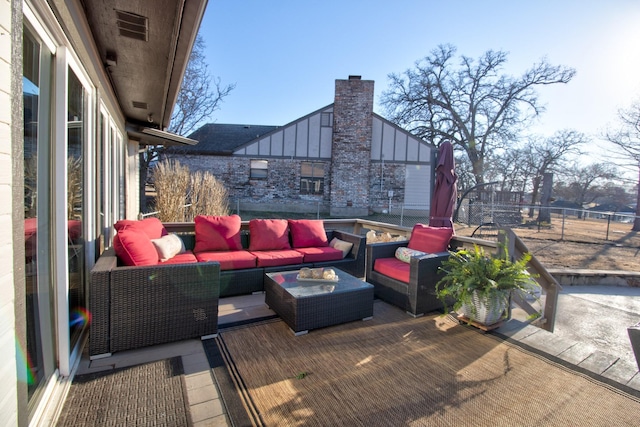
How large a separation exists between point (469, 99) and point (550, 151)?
5786 mm

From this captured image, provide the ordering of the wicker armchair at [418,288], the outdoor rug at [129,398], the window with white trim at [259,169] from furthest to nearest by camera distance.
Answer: the window with white trim at [259,169], the wicker armchair at [418,288], the outdoor rug at [129,398]

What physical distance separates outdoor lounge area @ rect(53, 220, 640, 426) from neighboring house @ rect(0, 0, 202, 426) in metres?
0.45

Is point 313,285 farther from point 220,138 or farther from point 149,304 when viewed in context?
point 220,138

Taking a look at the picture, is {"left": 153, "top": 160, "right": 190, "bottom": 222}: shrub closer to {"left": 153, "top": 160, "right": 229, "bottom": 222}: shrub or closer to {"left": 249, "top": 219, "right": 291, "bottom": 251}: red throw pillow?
{"left": 153, "top": 160, "right": 229, "bottom": 222}: shrub

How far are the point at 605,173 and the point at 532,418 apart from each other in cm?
2260

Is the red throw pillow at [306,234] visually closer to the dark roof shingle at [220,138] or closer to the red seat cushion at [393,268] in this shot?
the red seat cushion at [393,268]

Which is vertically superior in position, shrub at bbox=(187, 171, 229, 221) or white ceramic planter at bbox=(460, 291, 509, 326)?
shrub at bbox=(187, 171, 229, 221)

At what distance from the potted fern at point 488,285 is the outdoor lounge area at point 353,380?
189 mm

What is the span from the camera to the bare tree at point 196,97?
12508 mm

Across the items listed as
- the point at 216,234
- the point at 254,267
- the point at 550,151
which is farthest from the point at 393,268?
the point at 550,151

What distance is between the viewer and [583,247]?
925 centimetres

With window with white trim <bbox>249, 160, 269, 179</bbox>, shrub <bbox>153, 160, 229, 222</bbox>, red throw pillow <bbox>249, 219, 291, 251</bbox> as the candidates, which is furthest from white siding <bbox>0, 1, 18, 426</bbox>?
window with white trim <bbox>249, 160, 269, 179</bbox>

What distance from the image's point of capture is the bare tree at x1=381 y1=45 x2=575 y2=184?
1881cm

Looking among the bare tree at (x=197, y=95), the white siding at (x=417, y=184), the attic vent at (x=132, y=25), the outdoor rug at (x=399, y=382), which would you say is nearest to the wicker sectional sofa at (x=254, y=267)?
the outdoor rug at (x=399, y=382)
